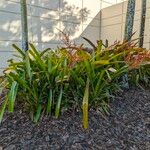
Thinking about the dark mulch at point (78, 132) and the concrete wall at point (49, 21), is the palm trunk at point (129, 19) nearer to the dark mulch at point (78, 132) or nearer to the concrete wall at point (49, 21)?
the dark mulch at point (78, 132)

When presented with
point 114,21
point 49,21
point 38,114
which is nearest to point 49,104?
point 38,114

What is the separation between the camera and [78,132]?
3.24 m

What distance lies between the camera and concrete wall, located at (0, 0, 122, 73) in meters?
9.04

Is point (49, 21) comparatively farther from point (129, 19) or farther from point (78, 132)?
point (78, 132)

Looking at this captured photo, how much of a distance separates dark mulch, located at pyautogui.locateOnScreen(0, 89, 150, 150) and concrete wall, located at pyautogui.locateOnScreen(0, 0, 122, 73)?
5.75m

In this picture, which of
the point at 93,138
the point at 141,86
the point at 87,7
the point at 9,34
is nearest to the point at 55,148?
the point at 93,138

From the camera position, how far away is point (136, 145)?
3.24 m

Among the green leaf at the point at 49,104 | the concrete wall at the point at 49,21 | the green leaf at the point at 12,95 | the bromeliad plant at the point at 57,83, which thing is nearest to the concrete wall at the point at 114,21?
the concrete wall at the point at 49,21

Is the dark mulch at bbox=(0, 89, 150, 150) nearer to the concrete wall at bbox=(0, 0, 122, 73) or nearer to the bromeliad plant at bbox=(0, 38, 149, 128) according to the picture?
the bromeliad plant at bbox=(0, 38, 149, 128)

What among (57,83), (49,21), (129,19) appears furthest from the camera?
(49,21)

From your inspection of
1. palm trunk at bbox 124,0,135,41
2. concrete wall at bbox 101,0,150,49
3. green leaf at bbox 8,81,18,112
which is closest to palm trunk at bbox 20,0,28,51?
palm trunk at bbox 124,0,135,41

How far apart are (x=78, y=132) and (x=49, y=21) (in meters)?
7.84

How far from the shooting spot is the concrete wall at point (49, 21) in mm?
9039

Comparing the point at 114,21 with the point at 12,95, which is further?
the point at 114,21
